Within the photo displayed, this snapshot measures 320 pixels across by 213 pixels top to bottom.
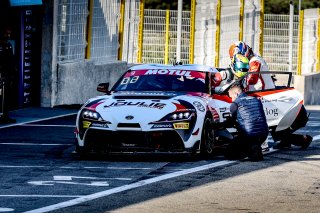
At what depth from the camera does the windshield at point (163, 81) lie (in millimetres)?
19344

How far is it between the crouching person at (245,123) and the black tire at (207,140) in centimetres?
26

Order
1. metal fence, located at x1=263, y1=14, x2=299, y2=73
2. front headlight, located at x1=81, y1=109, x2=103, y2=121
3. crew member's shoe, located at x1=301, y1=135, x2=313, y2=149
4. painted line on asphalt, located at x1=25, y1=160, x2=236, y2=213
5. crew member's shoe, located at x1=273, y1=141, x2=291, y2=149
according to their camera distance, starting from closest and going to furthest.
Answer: painted line on asphalt, located at x1=25, y1=160, x2=236, y2=213 → front headlight, located at x1=81, y1=109, x2=103, y2=121 → crew member's shoe, located at x1=301, y1=135, x2=313, y2=149 → crew member's shoe, located at x1=273, y1=141, x2=291, y2=149 → metal fence, located at x1=263, y1=14, x2=299, y2=73

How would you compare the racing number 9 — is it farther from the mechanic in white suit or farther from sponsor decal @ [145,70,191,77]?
the mechanic in white suit

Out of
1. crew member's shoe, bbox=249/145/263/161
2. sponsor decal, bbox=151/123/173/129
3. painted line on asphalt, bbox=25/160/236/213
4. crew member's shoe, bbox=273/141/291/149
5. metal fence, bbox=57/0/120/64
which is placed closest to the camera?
painted line on asphalt, bbox=25/160/236/213

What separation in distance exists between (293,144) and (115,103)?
3.57 meters

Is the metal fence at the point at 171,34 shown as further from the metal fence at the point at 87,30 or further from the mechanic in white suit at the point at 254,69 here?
the mechanic in white suit at the point at 254,69

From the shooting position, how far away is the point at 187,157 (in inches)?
736

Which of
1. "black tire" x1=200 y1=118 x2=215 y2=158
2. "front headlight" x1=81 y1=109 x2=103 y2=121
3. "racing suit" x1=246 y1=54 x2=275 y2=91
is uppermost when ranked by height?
"racing suit" x1=246 y1=54 x2=275 y2=91

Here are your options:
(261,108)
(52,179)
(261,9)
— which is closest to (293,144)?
(261,108)

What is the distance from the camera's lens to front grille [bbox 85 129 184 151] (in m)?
17.8

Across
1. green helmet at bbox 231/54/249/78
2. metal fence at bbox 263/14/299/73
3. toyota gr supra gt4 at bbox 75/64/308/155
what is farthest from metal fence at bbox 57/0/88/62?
toyota gr supra gt4 at bbox 75/64/308/155

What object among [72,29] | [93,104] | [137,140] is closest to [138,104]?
[137,140]

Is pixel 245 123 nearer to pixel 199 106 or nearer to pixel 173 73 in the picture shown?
pixel 199 106

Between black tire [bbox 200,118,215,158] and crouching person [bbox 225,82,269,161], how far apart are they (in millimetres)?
261
